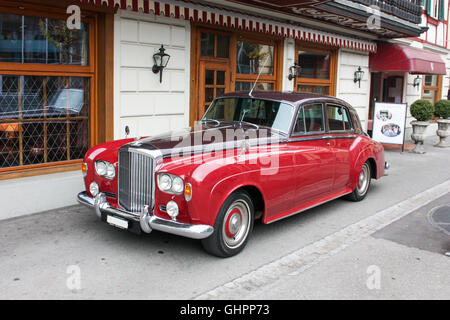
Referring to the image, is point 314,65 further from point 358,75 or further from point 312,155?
point 312,155

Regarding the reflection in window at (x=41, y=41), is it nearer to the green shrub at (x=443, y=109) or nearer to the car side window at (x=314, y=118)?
the car side window at (x=314, y=118)

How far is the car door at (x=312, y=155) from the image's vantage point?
5.79 m

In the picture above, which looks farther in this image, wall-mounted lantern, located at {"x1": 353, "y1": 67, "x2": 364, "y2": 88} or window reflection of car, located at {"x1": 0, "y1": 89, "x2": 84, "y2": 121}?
wall-mounted lantern, located at {"x1": 353, "y1": 67, "x2": 364, "y2": 88}

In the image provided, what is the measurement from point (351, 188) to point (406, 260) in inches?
90.2

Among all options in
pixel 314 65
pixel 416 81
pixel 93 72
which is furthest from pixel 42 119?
pixel 416 81

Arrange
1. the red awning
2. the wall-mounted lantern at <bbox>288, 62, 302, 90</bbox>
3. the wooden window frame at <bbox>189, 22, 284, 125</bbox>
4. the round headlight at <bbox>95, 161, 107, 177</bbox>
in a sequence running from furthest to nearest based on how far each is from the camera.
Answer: the red awning
the wall-mounted lantern at <bbox>288, 62, 302, 90</bbox>
the wooden window frame at <bbox>189, 22, 284, 125</bbox>
the round headlight at <bbox>95, 161, 107, 177</bbox>

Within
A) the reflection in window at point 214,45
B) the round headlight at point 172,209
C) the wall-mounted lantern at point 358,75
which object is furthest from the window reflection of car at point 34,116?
the wall-mounted lantern at point 358,75

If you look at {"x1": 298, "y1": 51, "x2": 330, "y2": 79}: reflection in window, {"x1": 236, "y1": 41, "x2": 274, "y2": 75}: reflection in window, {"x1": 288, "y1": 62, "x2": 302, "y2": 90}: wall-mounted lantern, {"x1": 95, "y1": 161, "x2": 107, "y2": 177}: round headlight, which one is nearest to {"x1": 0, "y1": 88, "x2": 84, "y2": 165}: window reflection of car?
{"x1": 95, "y1": 161, "x2": 107, "y2": 177}: round headlight

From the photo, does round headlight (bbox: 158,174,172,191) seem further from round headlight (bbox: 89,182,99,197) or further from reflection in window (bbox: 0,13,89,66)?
reflection in window (bbox: 0,13,89,66)

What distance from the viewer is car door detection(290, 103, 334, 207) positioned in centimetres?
579

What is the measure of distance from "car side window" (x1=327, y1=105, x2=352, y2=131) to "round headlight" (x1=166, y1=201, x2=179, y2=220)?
3103mm

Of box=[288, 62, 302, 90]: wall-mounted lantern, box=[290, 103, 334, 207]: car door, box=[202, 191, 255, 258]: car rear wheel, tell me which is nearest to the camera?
box=[202, 191, 255, 258]: car rear wheel

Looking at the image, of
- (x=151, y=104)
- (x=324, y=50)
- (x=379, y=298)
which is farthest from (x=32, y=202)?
(x=324, y=50)

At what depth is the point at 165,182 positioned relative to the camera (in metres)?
4.52
